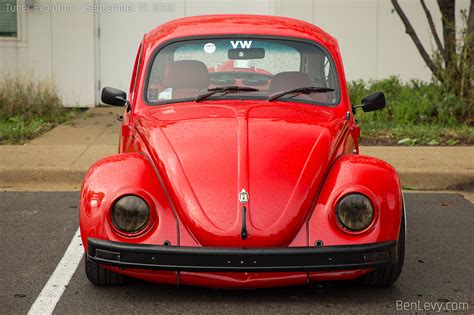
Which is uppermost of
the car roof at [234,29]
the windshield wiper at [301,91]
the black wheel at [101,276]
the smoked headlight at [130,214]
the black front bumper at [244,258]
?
the car roof at [234,29]

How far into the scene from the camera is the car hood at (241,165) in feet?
17.7

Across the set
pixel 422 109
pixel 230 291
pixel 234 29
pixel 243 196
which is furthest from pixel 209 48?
pixel 422 109

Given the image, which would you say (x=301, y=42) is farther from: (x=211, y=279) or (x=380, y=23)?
(x=380, y=23)

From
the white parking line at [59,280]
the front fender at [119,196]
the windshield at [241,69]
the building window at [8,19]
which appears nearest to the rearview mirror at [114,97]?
the windshield at [241,69]

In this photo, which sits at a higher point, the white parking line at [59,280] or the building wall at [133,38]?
the building wall at [133,38]

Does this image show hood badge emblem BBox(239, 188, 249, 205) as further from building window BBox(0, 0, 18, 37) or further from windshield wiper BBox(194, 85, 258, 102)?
building window BBox(0, 0, 18, 37)

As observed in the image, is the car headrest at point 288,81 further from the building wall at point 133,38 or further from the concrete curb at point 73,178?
the building wall at point 133,38

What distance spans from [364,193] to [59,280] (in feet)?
6.72

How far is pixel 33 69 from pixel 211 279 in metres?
10.1

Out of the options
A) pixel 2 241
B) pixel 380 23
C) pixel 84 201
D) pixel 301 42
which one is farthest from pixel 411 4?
pixel 84 201

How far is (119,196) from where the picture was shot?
5496 millimetres

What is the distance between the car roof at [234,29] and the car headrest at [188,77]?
0.31m

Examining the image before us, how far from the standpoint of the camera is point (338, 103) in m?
6.76

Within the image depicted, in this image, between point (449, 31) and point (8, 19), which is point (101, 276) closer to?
point (449, 31)
